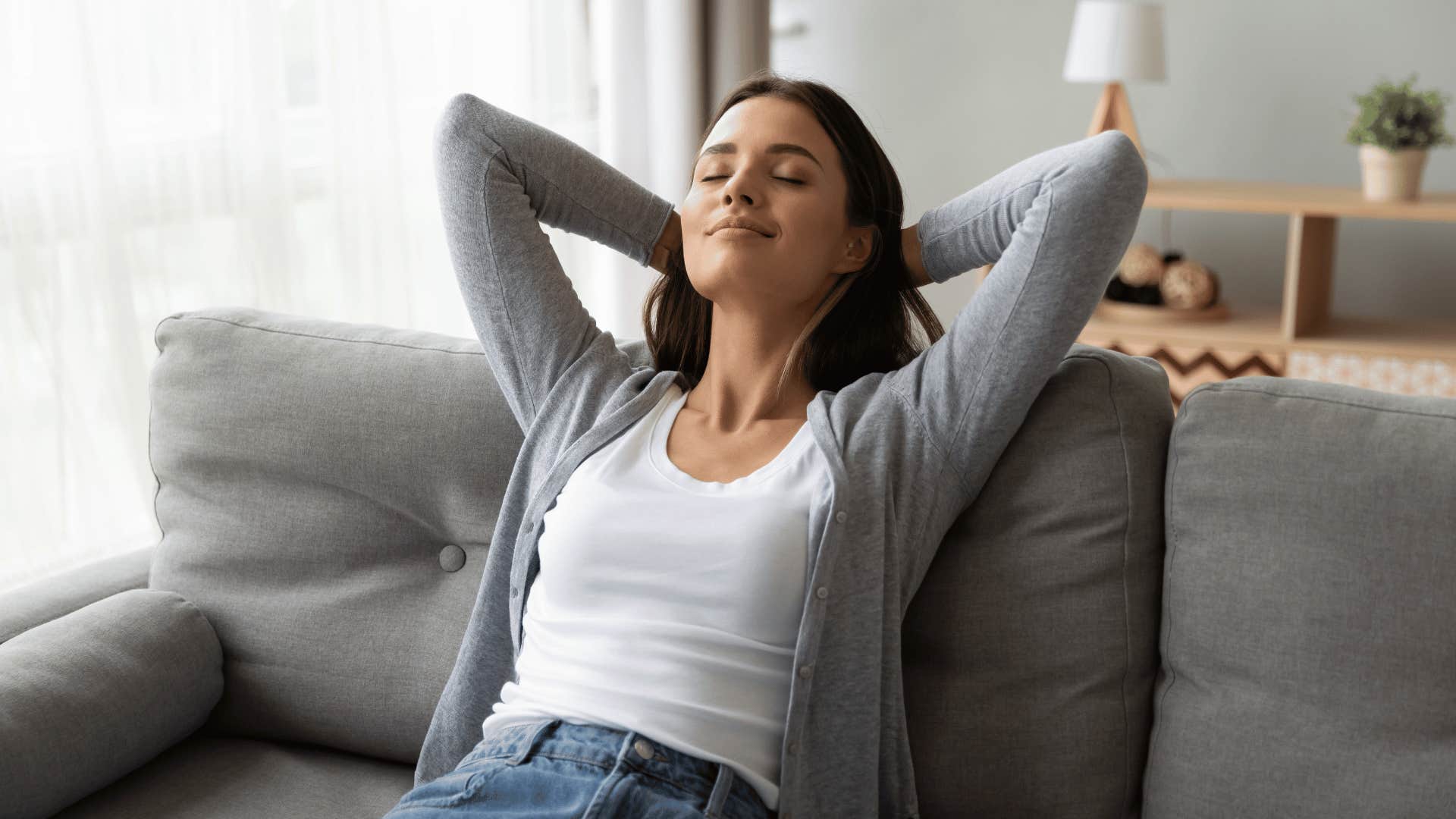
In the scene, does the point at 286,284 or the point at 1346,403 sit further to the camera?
the point at 286,284

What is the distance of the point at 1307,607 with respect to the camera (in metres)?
1.21

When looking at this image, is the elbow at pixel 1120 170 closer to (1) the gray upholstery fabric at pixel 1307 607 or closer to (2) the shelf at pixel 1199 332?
(1) the gray upholstery fabric at pixel 1307 607

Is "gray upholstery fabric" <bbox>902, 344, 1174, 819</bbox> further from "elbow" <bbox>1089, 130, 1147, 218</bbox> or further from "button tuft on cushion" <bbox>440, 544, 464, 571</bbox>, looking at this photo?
"button tuft on cushion" <bbox>440, 544, 464, 571</bbox>

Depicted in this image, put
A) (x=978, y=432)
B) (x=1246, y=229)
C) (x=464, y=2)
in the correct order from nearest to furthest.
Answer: (x=978, y=432)
(x=464, y=2)
(x=1246, y=229)

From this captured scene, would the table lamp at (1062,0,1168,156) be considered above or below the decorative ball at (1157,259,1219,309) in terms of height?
above

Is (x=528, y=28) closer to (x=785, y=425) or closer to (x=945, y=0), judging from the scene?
(x=945, y=0)

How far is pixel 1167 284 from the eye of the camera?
10.7ft

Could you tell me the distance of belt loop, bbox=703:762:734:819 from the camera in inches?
46.4

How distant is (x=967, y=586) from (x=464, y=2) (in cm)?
216

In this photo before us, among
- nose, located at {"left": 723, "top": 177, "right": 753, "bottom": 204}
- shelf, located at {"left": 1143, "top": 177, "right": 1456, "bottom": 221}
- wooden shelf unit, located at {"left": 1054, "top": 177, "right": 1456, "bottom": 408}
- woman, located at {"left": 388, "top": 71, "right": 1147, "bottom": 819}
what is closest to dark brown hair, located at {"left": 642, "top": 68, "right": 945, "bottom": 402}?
woman, located at {"left": 388, "top": 71, "right": 1147, "bottom": 819}

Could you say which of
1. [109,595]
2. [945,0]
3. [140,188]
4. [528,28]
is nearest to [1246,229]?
[945,0]

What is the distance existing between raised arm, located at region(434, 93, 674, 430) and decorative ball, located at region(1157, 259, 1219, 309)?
1986 millimetres

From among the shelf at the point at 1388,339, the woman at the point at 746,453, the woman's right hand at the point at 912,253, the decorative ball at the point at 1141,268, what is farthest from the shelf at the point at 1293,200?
the woman at the point at 746,453

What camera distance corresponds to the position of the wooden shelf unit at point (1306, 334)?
2.99 m
